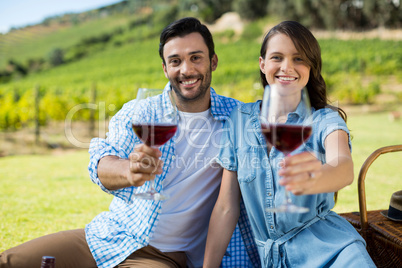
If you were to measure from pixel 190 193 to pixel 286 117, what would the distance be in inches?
41.7

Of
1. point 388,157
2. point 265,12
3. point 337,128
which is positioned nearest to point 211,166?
point 337,128

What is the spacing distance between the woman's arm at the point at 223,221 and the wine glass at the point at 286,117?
71 cm

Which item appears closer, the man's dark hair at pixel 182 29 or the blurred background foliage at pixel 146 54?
the man's dark hair at pixel 182 29

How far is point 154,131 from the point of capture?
4.31 feet

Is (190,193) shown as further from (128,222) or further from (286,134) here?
(286,134)

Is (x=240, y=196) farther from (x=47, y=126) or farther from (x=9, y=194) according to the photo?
(x=47, y=126)

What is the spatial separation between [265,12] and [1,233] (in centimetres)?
4498

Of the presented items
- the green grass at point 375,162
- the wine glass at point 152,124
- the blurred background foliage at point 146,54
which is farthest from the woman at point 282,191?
the blurred background foliage at point 146,54

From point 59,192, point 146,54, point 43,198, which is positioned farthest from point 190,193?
point 146,54

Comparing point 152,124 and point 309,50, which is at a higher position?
point 309,50

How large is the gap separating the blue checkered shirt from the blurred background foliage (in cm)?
879

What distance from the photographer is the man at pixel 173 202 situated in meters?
2.04

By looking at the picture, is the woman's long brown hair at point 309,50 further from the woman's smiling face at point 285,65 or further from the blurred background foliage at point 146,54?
the blurred background foliage at point 146,54

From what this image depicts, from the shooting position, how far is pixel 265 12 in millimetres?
45125
